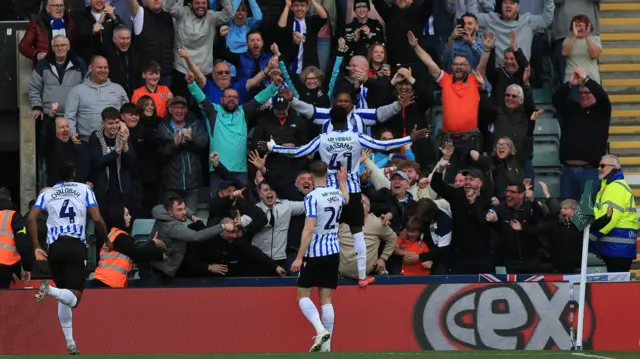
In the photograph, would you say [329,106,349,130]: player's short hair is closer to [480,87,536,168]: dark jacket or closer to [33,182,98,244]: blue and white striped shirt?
Answer: [480,87,536,168]: dark jacket

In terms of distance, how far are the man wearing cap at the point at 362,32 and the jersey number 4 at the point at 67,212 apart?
562 centimetres

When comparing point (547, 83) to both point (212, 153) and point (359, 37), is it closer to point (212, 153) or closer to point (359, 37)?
point (359, 37)

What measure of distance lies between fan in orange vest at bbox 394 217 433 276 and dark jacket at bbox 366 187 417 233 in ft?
0.42

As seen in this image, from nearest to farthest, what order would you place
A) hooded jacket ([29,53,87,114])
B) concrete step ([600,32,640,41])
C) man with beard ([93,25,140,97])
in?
hooded jacket ([29,53,87,114]) → man with beard ([93,25,140,97]) → concrete step ([600,32,640,41])

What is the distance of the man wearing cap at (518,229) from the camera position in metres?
17.8

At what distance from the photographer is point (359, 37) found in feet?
65.4

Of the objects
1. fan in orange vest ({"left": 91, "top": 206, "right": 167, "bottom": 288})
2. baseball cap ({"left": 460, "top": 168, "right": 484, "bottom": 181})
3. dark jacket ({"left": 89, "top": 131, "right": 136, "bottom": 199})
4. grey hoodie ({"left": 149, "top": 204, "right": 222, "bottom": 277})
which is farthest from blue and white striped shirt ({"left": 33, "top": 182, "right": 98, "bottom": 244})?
baseball cap ({"left": 460, "top": 168, "right": 484, "bottom": 181})

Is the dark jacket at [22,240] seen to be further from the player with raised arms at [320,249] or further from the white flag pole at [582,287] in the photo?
the white flag pole at [582,287]

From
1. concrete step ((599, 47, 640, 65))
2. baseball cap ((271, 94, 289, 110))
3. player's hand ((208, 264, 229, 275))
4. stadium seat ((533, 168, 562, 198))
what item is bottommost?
player's hand ((208, 264, 229, 275))

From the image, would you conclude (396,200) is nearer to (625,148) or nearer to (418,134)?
(418,134)

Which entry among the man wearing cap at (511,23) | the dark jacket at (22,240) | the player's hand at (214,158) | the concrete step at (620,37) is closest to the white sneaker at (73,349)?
the dark jacket at (22,240)

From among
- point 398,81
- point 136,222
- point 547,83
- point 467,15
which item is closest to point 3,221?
point 136,222

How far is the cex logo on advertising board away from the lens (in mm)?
16953

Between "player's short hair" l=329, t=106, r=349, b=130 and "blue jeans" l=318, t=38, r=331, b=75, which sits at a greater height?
"blue jeans" l=318, t=38, r=331, b=75
